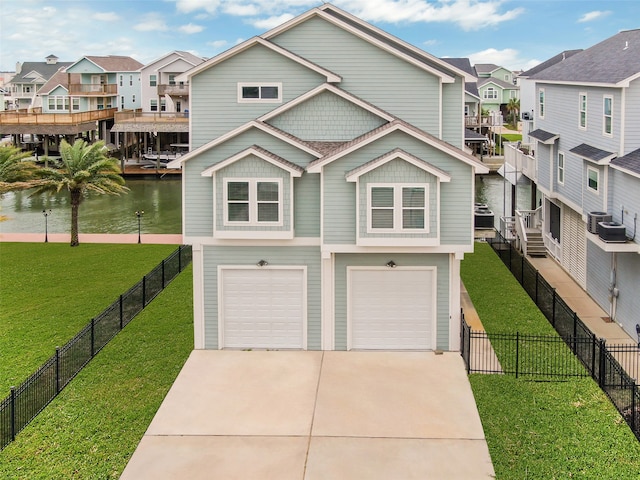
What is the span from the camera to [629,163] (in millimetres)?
20172

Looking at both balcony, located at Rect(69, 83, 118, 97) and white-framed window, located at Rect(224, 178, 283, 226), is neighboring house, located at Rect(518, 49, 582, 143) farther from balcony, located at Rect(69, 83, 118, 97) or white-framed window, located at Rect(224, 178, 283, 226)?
balcony, located at Rect(69, 83, 118, 97)

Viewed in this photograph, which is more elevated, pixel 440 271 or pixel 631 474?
pixel 440 271

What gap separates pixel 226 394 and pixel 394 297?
17.8ft

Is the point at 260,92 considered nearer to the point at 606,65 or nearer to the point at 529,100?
the point at 606,65

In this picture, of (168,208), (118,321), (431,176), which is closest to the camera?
(431,176)

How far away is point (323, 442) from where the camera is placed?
14.3 metres

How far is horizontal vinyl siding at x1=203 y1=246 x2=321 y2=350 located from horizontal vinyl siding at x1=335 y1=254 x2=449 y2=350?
558mm

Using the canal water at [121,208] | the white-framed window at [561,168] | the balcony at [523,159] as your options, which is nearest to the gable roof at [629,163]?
the white-framed window at [561,168]

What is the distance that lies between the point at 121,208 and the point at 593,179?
34.0 meters

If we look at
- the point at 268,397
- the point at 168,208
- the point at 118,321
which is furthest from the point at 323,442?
the point at 168,208

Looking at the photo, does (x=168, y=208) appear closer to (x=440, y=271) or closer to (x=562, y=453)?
(x=440, y=271)

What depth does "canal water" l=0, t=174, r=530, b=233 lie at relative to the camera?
136ft

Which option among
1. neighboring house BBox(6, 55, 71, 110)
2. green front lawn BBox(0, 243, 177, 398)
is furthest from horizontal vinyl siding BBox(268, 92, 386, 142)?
neighboring house BBox(6, 55, 71, 110)

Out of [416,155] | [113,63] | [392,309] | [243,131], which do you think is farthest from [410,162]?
[113,63]
